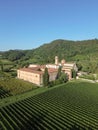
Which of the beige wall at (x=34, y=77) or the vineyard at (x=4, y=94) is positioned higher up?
the beige wall at (x=34, y=77)

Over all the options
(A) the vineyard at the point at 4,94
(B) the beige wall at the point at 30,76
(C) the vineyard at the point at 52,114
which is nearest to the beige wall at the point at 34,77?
(B) the beige wall at the point at 30,76

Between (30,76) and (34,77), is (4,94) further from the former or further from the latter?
(30,76)

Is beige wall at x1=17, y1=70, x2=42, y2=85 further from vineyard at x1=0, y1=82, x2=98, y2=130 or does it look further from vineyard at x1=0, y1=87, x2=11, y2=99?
vineyard at x1=0, y1=82, x2=98, y2=130

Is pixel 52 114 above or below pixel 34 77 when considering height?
below

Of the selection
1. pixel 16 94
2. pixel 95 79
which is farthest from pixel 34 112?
pixel 95 79

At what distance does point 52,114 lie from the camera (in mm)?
34906

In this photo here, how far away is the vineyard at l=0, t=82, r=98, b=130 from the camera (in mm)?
29391

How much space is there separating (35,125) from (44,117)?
13.5 ft

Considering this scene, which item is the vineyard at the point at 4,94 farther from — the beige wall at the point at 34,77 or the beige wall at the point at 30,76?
the beige wall at the point at 34,77

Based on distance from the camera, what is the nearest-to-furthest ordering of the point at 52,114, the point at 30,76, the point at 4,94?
the point at 52,114 < the point at 4,94 < the point at 30,76

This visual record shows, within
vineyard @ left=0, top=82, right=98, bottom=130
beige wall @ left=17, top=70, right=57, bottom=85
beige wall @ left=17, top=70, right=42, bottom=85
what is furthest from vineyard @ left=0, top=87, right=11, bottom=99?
beige wall @ left=17, top=70, right=57, bottom=85

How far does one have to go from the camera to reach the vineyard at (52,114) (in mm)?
29391

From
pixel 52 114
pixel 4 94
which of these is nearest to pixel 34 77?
pixel 4 94

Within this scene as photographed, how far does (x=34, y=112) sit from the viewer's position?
35.9 m
